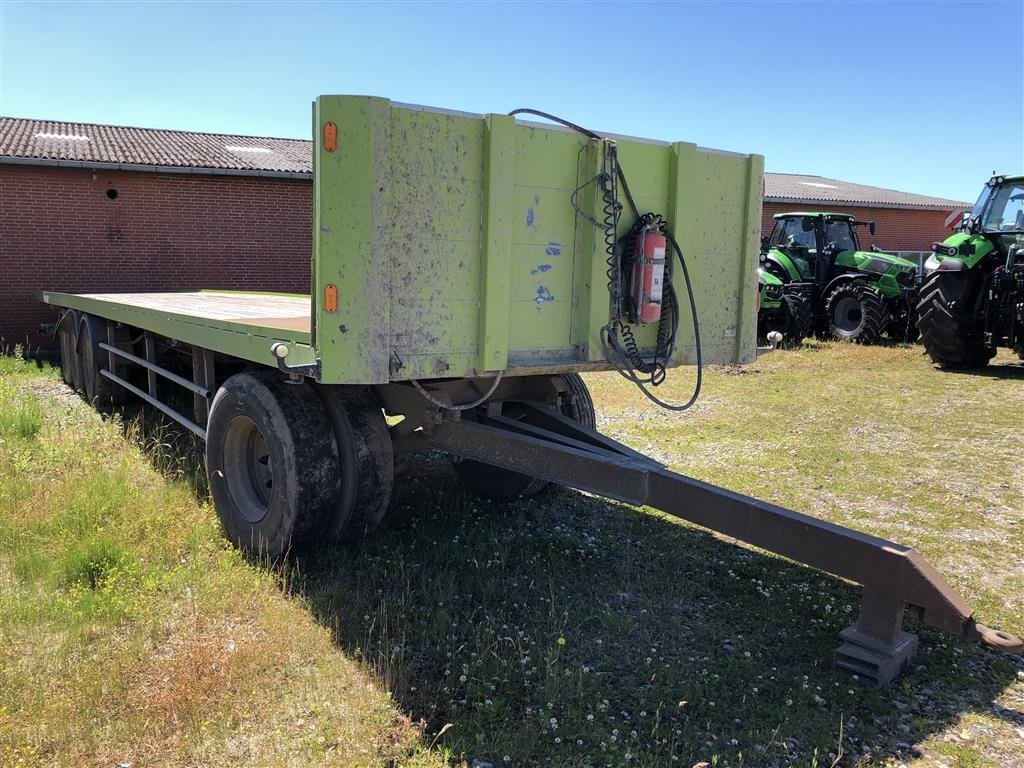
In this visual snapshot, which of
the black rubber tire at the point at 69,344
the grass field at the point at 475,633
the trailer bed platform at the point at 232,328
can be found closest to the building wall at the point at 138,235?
the black rubber tire at the point at 69,344

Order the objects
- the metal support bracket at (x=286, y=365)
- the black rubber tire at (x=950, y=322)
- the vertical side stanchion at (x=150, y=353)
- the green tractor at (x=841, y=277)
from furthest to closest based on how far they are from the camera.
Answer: the green tractor at (x=841, y=277), the black rubber tire at (x=950, y=322), the vertical side stanchion at (x=150, y=353), the metal support bracket at (x=286, y=365)

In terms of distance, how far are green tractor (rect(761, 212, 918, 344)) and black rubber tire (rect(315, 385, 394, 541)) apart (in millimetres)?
11660

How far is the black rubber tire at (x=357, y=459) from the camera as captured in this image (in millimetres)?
4145

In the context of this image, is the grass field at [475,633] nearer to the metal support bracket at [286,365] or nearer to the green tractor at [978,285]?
the metal support bracket at [286,365]

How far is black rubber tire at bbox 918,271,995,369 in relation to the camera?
433 inches

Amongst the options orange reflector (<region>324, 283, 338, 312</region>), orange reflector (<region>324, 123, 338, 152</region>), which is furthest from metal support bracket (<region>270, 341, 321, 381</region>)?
orange reflector (<region>324, 123, 338, 152</region>)

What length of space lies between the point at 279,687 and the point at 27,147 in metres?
14.4

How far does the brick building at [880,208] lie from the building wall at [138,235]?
1450 cm

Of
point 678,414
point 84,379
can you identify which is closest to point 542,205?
point 678,414

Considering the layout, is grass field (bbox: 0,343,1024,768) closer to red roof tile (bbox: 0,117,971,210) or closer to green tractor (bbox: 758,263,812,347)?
green tractor (bbox: 758,263,812,347)

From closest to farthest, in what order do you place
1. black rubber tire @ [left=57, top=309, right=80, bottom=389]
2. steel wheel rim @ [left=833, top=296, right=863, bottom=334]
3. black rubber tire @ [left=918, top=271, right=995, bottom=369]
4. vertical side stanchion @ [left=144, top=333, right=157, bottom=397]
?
vertical side stanchion @ [left=144, top=333, right=157, bottom=397], black rubber tire @ [left=57, top=309, right=80, bottom=389], black rubber tire @ [left=918, top=271, right=995, bottom=369], steel wheel rim @ [left=833, top=296, right=863, bottom=334]

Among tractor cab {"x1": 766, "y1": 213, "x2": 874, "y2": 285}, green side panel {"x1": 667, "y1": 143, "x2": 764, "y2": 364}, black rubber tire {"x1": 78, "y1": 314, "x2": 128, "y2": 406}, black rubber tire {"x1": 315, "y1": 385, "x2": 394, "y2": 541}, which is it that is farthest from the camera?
tractor cab {"x1": 766, "y1": 213, "x2": 874, "y2": 285}

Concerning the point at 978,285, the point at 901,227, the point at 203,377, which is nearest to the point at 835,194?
the point at 901,227

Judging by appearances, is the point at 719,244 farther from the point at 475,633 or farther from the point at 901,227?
the point at 901,227
